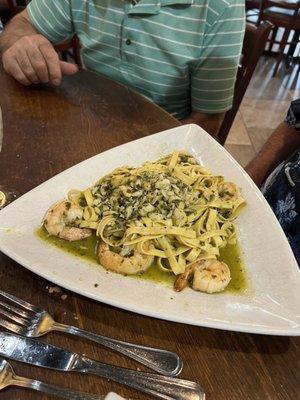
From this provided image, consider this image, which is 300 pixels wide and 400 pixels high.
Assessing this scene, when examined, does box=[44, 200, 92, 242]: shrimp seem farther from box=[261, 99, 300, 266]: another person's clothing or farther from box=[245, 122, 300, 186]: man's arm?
box=[245, 122, 300, 186]: man's arm

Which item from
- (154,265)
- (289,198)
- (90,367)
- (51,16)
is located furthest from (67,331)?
(51,16)

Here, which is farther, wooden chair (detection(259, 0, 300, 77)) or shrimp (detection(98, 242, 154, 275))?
wooden chair (detection(259, 0, 300, 77))

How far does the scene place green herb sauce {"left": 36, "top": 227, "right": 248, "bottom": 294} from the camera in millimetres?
863

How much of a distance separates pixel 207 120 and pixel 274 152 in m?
0.33

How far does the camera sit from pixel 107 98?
152 centimetres

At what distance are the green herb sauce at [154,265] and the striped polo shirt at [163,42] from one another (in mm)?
874

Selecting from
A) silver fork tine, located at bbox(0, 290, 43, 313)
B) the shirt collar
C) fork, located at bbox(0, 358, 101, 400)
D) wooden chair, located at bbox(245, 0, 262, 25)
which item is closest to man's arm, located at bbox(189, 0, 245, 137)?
the shirt collar

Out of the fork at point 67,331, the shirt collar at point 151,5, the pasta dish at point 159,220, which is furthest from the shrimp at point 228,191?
the shirt collar at point 151,5

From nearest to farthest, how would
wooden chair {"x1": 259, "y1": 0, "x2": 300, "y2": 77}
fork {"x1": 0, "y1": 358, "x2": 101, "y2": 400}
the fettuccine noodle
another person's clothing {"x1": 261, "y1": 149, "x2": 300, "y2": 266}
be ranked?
fork {"x1": 0, "y1": 358, "x2": 101, "y2": 400}, the fettuccine noodle, another person's clothing {"x1": 261, "y1": 149, "x2": 300, "y2": 266}, wooden chair {"x1": 259, "y1": 0, "x2": 300, "y2": 77}

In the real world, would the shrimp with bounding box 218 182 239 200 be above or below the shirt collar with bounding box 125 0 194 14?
below

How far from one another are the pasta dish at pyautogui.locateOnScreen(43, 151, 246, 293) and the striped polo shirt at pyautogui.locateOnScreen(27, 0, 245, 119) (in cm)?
60

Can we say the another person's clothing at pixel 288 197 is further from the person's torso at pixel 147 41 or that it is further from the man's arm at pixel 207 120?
the person's torso at pixel 147 41

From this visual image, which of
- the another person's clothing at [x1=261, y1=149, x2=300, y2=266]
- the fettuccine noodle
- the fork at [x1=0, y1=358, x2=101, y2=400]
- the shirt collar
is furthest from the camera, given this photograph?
the shirt collar

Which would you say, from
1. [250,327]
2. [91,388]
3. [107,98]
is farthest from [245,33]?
[91,388]
